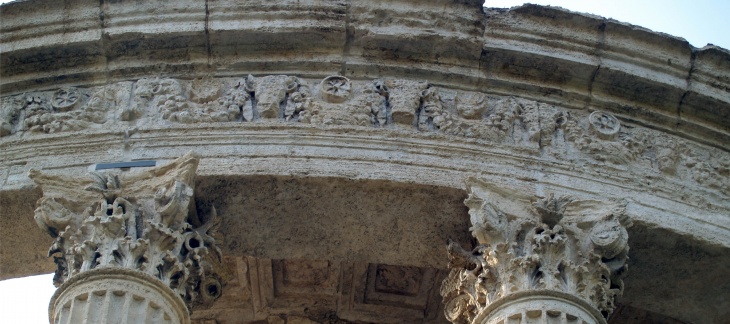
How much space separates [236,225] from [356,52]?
82.3 inches

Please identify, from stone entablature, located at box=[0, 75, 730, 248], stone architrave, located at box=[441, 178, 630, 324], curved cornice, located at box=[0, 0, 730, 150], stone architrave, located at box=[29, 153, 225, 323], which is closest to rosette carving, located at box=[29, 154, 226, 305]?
stone architrave, located at box=[29, 153, 225, 323]

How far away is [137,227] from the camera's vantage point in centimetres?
1038

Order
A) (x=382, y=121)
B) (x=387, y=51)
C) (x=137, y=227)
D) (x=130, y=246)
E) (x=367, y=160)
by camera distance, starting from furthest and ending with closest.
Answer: (x=387, y=51) < (x=382, y=121) < (x=367, y=160) < (x=137, y=227) < (x=130, y=246)

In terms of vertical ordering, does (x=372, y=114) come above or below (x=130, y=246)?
above

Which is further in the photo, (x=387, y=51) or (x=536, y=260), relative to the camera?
(x=387, y=51)

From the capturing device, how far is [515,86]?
12336 mm

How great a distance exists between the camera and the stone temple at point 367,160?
411 inches

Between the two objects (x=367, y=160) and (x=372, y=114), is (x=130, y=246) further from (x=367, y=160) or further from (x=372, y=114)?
(x=372, y=114)

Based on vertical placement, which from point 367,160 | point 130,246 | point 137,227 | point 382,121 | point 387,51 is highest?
point 387,51

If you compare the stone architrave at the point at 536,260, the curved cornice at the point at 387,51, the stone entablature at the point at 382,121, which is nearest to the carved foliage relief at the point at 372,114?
the stone entablature at the point at 382,121

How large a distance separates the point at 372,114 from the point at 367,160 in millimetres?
692

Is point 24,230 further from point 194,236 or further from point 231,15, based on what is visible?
point 231,15

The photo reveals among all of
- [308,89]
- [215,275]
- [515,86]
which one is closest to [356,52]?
[308,89]

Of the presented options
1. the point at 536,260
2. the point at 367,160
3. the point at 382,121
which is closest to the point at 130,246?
the point at 367,160
